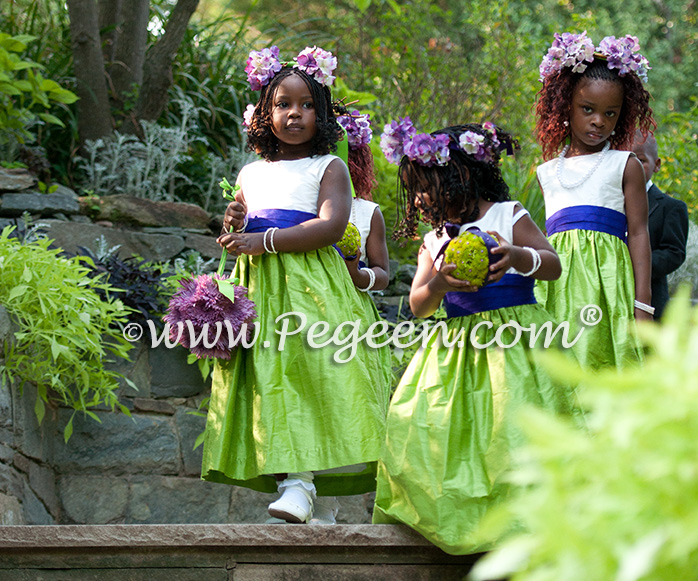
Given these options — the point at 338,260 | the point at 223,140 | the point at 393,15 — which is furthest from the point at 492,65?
the point at 338,260

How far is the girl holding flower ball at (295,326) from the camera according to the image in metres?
2.75

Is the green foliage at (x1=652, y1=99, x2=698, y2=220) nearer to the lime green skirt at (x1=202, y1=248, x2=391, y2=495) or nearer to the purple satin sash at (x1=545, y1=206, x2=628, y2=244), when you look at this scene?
the purple satin sash at (x1=545, y1=206, x2=628, y2=244)

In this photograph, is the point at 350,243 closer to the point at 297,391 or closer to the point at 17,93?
the point at 297,391

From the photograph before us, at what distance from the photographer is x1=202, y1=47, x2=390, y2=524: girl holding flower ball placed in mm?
2748

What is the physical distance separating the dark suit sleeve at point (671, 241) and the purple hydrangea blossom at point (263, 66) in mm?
1695

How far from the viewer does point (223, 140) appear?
587 centimetres

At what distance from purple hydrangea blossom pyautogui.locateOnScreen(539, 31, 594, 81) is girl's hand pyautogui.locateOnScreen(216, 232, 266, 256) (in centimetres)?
136

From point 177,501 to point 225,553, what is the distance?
4.73ft

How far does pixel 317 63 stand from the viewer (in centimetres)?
315

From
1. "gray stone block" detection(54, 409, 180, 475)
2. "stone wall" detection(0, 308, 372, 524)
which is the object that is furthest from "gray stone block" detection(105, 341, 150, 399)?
"gray stone block" detection(54, 409, 180, 475)

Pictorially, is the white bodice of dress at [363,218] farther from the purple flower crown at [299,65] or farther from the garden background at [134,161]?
the garden background at [134,161]

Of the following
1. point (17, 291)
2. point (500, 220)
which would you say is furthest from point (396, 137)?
point (17, 291)

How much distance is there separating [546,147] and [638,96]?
1.31 ft

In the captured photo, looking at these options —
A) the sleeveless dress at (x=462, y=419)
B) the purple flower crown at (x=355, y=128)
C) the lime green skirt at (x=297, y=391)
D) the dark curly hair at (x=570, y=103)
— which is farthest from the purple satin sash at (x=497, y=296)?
the purple flower crown at (x=355, y=128)
